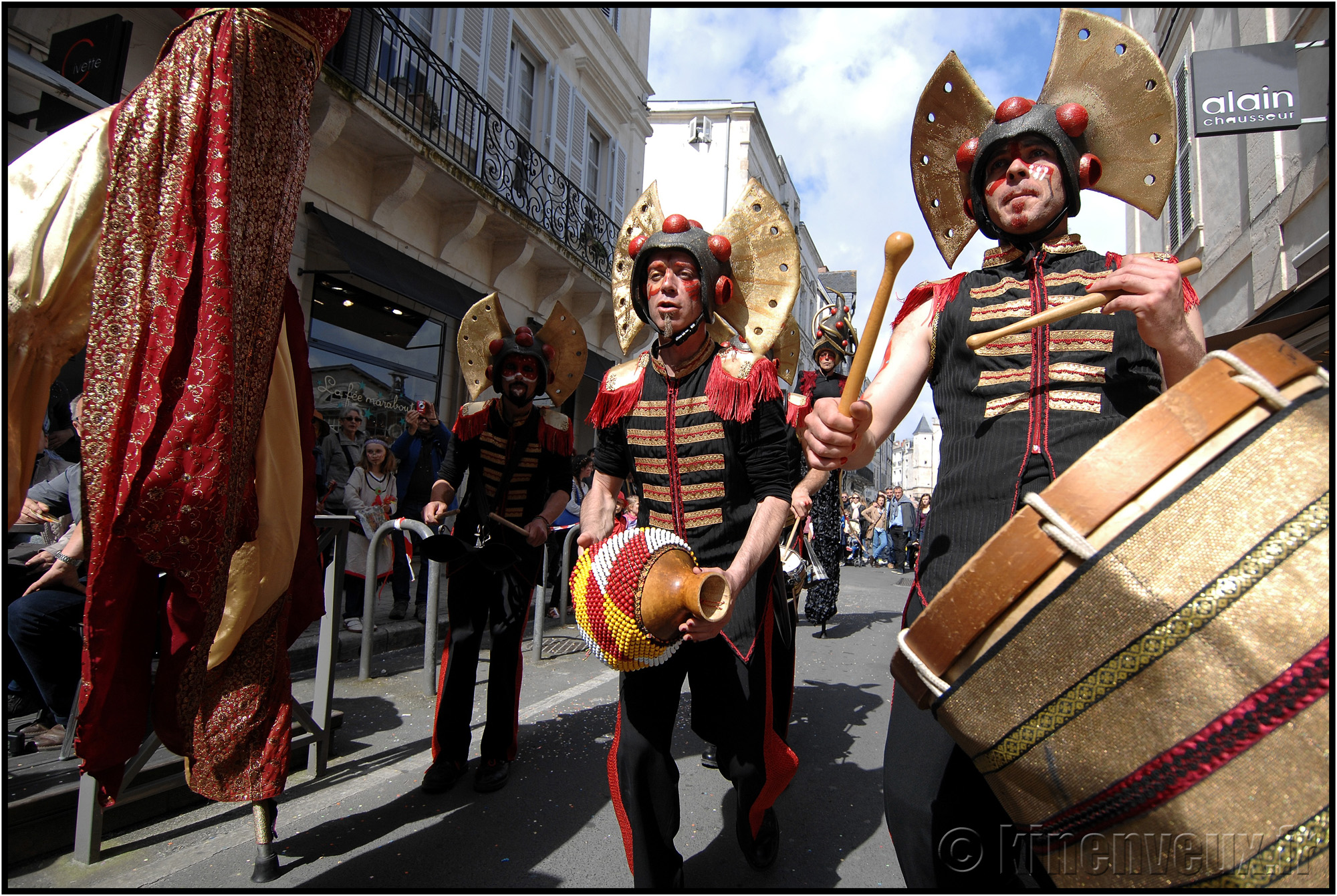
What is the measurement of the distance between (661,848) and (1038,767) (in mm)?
1387

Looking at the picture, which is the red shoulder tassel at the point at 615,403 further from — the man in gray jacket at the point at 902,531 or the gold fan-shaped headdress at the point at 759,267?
the man in gray jacket at the point at 902,531

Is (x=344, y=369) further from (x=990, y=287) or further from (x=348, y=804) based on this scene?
(x=990, y=287)

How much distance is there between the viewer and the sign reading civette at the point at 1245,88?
7402 millimetres

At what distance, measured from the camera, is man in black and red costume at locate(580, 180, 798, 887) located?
214 centimetres

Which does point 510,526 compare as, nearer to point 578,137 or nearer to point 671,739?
point 671,739

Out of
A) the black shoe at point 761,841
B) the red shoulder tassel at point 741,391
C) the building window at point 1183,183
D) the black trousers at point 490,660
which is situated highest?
the building window at point 1183,183

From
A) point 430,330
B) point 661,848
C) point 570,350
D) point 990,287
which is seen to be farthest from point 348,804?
point 430,330

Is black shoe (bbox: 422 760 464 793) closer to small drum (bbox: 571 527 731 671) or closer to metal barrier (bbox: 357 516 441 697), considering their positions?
metal barrier (bbox: 357 516 441 697)

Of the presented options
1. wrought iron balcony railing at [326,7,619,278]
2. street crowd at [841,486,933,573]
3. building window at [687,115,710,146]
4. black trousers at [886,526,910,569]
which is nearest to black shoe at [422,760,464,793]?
wrought iron balcony railing at [326,7,619,278]

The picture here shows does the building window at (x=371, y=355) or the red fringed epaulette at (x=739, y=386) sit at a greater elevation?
the building window at (x=371, y=355)

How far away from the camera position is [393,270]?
8930 millimetres

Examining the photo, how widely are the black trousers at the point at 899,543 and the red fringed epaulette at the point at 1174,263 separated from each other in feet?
54.1

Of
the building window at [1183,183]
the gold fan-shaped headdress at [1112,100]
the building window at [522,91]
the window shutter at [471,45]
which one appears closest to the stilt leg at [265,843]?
the gold fan-shaped headdress at [1112,100]

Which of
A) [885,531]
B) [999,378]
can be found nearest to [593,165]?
[885,531]
